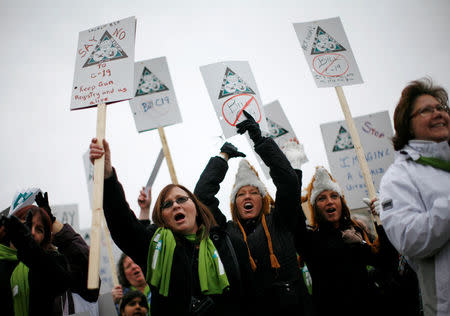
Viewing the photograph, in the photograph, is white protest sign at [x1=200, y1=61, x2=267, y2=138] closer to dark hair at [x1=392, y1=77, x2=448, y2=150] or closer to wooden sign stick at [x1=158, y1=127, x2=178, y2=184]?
wooden sign stick at [x1=158, y1=127, x2=178, y2=184]

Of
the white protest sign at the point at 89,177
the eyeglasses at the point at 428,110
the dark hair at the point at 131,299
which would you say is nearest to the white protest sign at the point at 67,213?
the white protest sign at the point at 89,177

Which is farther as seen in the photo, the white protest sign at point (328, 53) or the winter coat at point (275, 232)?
the white protest sign at point (328, 53)

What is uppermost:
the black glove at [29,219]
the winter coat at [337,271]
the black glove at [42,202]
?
the black glove at [42,202]

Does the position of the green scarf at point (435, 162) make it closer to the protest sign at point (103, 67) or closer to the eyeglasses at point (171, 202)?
the eyeglasses at point (171, 202)

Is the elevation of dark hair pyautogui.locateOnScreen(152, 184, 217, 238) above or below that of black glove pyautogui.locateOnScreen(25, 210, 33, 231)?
below

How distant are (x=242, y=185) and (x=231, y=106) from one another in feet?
2.43

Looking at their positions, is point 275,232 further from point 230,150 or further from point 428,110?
point 428,110

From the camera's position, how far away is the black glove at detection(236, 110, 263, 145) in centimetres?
295

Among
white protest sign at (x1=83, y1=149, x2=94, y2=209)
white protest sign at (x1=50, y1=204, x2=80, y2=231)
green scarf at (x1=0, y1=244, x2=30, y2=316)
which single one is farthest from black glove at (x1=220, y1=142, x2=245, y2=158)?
white protest sign at (x1=50, y1=204, x2=80, y2=231)

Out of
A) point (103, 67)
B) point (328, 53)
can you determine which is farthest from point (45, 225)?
point (328, 53)

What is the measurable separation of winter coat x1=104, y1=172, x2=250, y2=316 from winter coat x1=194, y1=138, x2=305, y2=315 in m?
0.28

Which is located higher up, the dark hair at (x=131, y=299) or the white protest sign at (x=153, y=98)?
the white protest sign at (x=153, y=98)

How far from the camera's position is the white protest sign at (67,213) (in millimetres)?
7457

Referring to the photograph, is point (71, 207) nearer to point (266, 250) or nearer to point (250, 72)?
point (250, 72)
